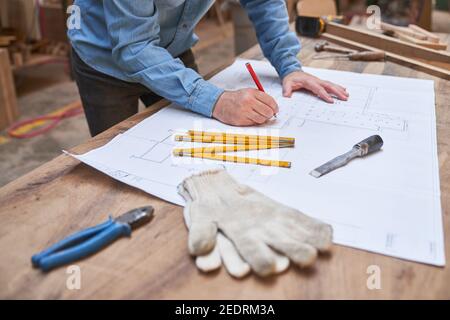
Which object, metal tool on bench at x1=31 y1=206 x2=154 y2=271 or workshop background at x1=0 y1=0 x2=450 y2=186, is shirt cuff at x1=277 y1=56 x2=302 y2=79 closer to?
metal tool on bench at x1=31 y1=206 x2=154 y2=271

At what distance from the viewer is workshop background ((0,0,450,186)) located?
81.0 inches

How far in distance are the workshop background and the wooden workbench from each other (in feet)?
4.19

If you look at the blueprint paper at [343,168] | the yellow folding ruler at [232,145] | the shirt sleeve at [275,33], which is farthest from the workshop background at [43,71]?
the yellow folding ruler at [232,145]

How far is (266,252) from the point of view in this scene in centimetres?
48

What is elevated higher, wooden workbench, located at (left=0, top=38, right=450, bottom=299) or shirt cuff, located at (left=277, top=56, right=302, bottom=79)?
shirt cuff, located at (left=277, top=56, right=302, bottom=79)

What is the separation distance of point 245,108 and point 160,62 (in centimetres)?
19

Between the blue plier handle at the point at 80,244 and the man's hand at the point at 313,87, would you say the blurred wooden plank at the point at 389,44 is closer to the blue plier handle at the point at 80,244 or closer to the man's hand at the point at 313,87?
the man's hand at the point at 313,87

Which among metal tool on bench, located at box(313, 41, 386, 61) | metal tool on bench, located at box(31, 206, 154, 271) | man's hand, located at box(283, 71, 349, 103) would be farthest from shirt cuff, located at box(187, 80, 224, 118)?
metal tool on bench, located at box(313, 41, 386, 61)

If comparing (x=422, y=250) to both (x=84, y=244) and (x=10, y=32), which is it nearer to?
(x=84, y=244)

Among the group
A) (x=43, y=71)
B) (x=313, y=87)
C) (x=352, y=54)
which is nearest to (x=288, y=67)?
(x=313, y=87)

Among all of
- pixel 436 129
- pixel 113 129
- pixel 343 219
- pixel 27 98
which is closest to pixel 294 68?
pixel 436 129

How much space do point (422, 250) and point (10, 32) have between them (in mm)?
2733

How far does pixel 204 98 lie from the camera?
2.77ft

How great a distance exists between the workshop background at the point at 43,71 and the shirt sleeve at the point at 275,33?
0.61m
